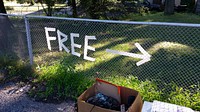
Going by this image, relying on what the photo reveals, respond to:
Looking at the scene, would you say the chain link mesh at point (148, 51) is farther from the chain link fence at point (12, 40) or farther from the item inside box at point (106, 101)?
the item inside box at point (106, 101)

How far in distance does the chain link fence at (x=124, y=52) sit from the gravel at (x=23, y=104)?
1.02 m

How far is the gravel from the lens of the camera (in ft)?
11.2

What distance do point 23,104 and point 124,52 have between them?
6.54 ft

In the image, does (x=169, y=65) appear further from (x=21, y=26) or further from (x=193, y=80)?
A: (x=21, y=26)

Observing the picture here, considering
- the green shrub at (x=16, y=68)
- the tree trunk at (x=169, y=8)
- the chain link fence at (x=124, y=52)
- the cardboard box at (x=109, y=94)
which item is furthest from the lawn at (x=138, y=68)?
the tree trunk at (x=169, y=8)

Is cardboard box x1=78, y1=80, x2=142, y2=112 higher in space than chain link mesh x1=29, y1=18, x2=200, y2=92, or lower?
higher

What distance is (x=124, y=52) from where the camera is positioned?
3469 mm

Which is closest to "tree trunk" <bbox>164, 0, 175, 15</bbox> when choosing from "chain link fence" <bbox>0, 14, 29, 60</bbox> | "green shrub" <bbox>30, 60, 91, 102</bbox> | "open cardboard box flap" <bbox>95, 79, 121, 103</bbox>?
"chain link fence" <bbox>0, 14, 29, 60</bbox>

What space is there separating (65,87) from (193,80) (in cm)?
257

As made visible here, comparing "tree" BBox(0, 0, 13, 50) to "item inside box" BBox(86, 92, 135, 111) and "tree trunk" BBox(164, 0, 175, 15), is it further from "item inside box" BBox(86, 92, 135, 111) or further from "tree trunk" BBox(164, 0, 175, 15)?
"tree trunk" BBox(164, 0, 175, 15)

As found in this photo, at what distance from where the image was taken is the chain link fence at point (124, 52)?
412cm

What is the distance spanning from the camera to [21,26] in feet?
18.5

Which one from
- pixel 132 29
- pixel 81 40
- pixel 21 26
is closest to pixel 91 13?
pixel 132 29

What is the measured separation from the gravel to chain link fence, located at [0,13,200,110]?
1.02m
